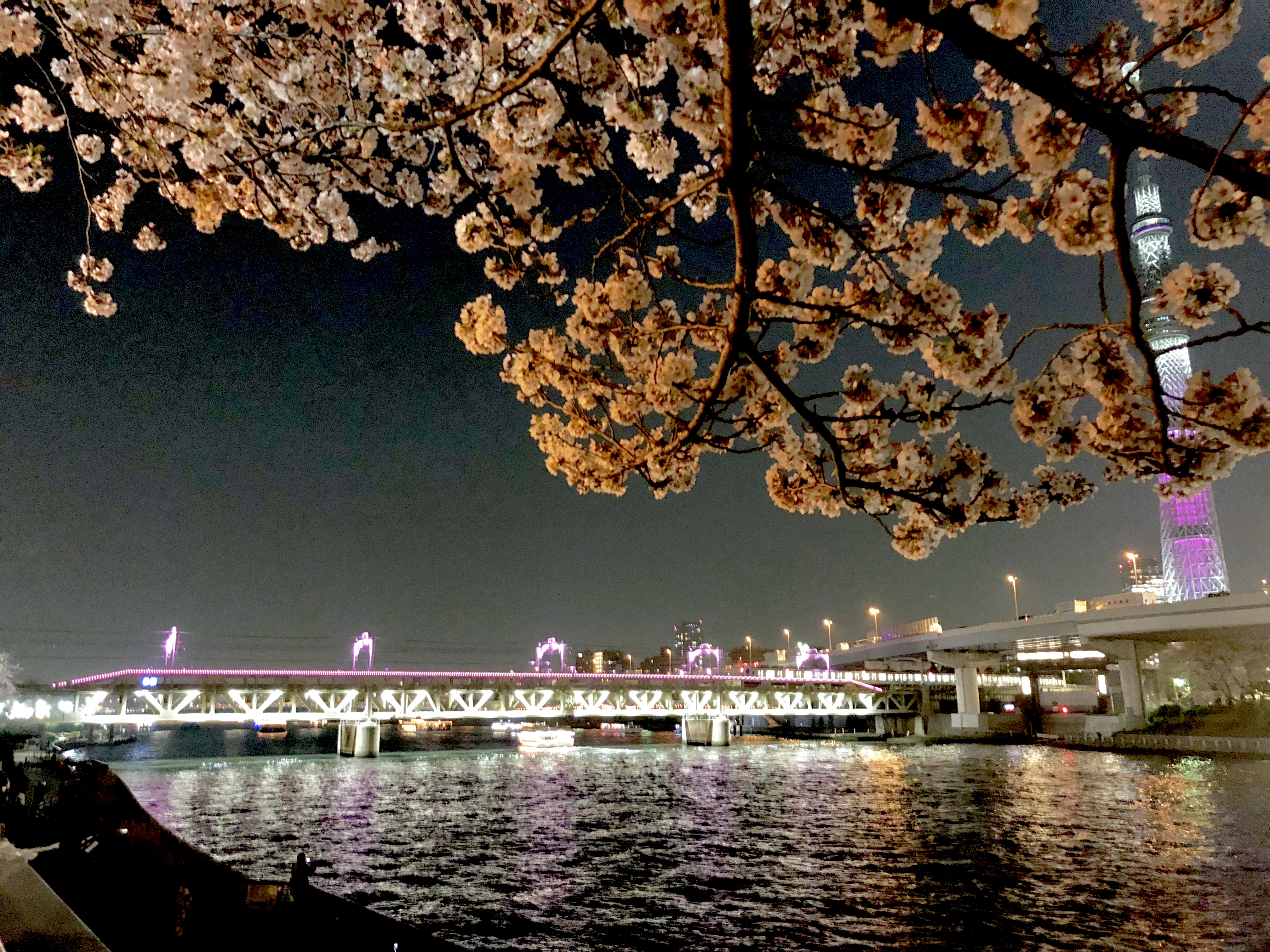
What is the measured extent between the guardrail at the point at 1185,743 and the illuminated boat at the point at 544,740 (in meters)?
61.0

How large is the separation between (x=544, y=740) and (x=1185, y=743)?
6793 cm

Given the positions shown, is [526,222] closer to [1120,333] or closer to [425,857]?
[1120,333]

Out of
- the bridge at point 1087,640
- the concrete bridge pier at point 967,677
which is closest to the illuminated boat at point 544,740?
the bridge at point 1087,640

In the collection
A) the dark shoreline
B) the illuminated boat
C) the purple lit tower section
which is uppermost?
the purple lit tower section

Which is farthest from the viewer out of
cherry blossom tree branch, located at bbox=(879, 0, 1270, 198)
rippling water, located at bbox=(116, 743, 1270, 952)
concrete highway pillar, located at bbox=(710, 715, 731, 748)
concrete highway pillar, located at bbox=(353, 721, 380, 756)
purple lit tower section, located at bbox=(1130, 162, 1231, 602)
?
purple lit tower section, located at bbox=(1130, 162, 1231, 602)

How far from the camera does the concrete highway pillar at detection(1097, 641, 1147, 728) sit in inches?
2987

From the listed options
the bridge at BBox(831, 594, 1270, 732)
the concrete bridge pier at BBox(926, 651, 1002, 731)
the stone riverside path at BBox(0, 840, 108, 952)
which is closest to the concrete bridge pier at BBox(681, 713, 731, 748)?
the bridge at BBox(831, 594, 1270, 732)

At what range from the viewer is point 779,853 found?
85.3 ft

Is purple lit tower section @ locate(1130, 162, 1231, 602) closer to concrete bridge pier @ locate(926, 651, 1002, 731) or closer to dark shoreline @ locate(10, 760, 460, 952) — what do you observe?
concrete bridge pier @ locate(926, 651, 1002, 731)

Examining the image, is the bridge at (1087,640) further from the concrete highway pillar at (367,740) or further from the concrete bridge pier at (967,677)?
the concrete highway pillar at (367,740)

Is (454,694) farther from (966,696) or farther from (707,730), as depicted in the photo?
(966,696)

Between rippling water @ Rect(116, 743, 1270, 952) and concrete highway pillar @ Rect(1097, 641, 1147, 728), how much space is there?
22.8m

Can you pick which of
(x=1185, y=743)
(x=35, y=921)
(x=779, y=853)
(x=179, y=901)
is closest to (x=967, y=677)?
(x=1185, y=743)

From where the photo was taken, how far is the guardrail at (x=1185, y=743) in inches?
2319
